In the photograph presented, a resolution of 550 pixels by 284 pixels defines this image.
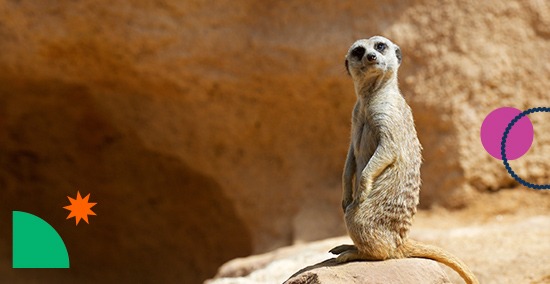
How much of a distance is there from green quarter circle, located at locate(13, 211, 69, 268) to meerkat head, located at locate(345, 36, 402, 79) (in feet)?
9.93

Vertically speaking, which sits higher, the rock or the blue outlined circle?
the blue outlined circle

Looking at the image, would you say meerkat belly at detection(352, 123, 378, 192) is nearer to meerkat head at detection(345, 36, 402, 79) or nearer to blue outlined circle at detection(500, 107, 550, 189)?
meerkat head at detection(345, 36, 402, 79)

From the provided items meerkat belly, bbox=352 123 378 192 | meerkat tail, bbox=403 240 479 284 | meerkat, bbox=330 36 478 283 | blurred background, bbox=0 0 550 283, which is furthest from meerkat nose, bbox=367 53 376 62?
blurred background, bbox=0 0 550 283

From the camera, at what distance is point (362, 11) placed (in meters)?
6.18

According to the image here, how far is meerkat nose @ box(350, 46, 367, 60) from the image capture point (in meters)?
3.15

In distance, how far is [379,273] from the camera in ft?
9.95

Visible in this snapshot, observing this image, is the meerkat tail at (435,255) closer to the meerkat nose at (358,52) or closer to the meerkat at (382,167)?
the meerkat at (382,167)

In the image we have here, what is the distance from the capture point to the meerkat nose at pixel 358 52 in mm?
3153

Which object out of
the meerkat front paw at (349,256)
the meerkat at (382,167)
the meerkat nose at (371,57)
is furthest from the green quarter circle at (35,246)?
the meerkat nose at (371,57)

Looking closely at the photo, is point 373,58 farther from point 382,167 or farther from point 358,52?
point 382,167

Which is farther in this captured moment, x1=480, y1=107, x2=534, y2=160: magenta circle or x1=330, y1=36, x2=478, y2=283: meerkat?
x1=480, y1=107, x2=534, y2=160: magenta circle

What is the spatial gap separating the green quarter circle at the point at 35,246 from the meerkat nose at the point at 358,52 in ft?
9.97

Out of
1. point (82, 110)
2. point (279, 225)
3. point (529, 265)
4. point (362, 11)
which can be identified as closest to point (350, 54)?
point (529, 265)

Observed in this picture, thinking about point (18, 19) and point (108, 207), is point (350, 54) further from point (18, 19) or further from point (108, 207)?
point (108, 207)
